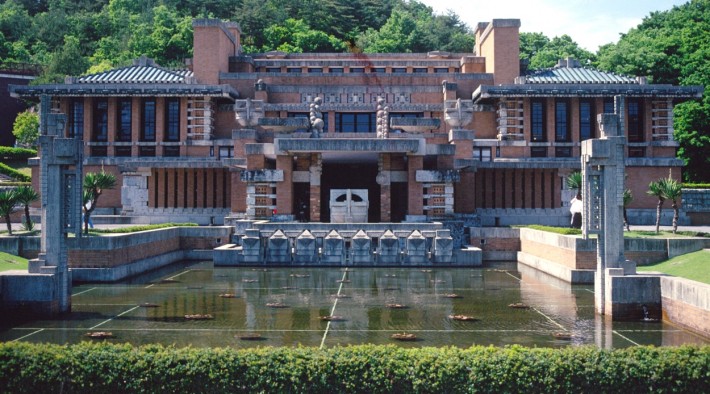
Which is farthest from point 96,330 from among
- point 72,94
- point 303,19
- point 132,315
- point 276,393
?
point 303,19

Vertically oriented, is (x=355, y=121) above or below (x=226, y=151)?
above

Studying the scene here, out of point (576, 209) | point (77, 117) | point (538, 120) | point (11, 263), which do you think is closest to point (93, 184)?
point (11, 263)

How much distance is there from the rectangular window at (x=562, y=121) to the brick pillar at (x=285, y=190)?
1771cm

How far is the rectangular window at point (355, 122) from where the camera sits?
4053 centimetres

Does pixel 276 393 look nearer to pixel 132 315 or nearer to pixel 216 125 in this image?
pixel 132 315

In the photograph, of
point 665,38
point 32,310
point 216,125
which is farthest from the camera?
point 665,38

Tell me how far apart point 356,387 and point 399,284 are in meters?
11.9

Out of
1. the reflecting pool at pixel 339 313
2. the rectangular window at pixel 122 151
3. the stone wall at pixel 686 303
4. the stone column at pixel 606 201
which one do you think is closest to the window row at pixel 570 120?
the reflecting pool at pixel 339 313

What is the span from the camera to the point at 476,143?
3919cm

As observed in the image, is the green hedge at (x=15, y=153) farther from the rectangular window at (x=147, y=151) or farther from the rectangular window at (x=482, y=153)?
the rectangular window at (x=482, y=153)

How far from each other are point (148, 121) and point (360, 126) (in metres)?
13.2

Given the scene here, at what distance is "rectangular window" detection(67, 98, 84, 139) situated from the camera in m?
38.7

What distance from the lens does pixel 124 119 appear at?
3894 centimetres

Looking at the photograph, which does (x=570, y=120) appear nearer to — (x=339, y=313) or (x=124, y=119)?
(x=124, y=119)
